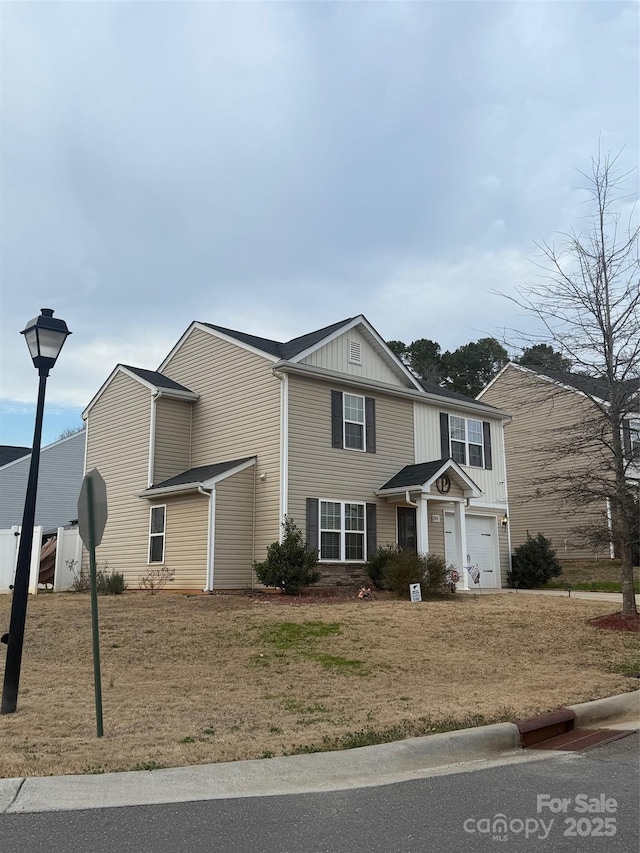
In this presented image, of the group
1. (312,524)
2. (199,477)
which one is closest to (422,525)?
(312,524)

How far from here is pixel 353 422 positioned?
64.6 ft

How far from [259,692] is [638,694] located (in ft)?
13.9

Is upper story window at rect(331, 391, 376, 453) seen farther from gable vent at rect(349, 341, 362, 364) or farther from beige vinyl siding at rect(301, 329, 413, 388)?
gable vent at rect(349, 341, 362, 364)

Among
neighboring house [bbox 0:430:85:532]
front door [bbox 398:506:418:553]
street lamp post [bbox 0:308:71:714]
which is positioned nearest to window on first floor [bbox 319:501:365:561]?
front door [bbox 398:506:418:553]

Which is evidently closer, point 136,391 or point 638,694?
point 638,694

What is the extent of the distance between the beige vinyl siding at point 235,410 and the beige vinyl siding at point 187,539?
135cm

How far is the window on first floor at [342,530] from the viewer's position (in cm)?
1827

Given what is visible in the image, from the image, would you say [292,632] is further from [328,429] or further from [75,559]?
[75,559]

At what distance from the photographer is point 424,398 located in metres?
21.6

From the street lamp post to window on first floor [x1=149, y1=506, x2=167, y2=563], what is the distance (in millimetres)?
10635

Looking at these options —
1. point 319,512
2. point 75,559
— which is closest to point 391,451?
point 319,512

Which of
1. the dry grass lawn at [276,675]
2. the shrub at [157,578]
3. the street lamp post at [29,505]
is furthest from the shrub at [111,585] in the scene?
the street lamp post at [29,505]

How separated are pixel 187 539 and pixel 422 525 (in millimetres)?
5929

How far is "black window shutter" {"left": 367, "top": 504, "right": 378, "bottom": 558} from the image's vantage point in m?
19.0
